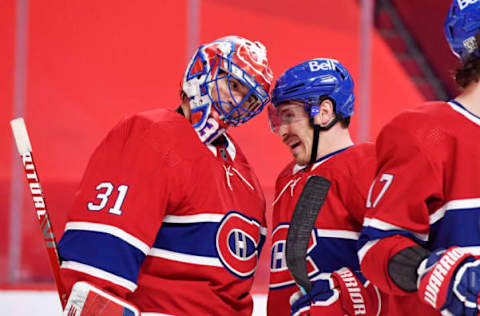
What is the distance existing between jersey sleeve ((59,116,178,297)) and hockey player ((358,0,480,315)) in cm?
52

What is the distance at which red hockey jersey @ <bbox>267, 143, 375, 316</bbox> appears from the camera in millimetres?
1601

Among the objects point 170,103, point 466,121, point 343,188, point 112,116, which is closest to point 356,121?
point 170,103

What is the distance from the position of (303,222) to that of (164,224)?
340 millimetres

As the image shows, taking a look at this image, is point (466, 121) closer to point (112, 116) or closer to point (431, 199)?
point (431, 199)

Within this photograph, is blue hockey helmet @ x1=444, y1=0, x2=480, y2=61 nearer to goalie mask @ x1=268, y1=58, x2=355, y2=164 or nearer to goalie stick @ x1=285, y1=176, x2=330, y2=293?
goalie stick @ x1=285, y1=176, x2=330, y2=293

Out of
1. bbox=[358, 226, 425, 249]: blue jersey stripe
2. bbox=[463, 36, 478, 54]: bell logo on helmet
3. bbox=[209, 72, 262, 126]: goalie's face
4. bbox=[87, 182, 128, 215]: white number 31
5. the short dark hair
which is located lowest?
bbox=[87, 182, 128, 215]: white number 31

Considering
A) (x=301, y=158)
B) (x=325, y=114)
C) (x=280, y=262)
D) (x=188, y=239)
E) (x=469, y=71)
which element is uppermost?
(x=469, y=71)

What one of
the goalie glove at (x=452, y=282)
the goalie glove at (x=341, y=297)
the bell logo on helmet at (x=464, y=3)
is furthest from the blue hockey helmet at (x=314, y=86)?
the goalie glove at (x=452, y=282)

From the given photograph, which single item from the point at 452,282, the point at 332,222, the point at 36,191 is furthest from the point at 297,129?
the point at 452,282

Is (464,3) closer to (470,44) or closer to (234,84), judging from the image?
(470,44)

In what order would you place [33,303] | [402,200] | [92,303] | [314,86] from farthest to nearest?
1. [33,303]
2. [314,86]
3. [92,303]
4. [402,200]

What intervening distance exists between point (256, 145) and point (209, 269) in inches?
112

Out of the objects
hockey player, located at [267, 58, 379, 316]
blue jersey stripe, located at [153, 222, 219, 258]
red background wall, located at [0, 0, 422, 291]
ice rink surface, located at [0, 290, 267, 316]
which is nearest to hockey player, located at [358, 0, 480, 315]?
hockey player, located at [267, 58, 379, 316]

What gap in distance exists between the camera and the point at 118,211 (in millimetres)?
1389
